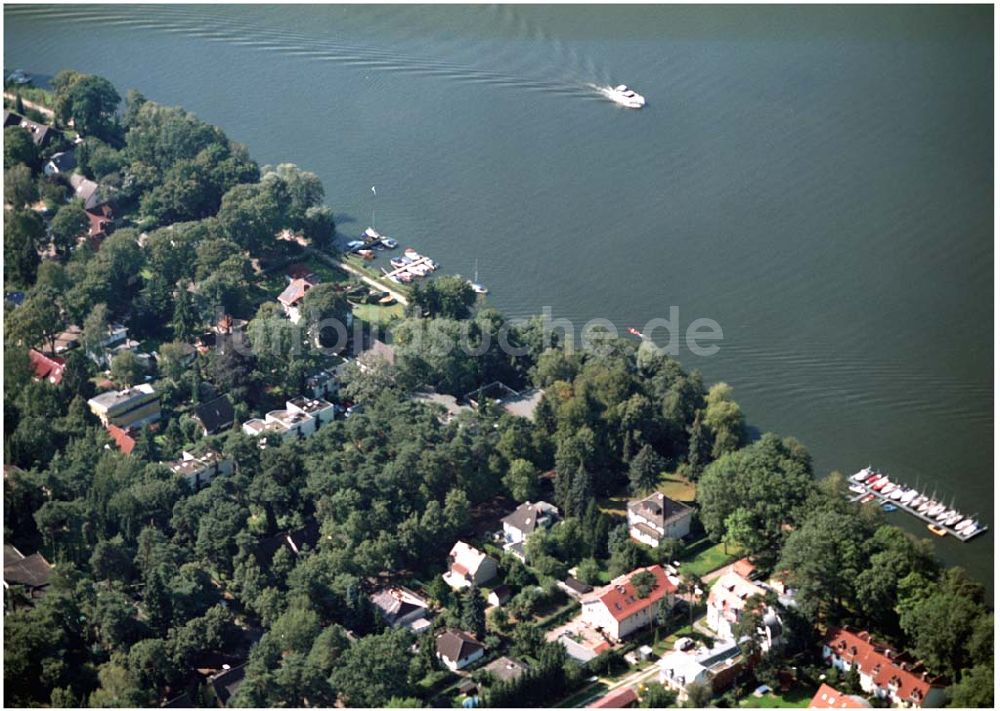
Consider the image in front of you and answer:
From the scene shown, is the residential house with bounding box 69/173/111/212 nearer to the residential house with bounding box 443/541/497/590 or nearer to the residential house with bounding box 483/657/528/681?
the residential house with bounding box 443/541/497/590

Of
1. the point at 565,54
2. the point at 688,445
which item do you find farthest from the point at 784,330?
the point at 565,54

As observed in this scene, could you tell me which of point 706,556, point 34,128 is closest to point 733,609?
point 706,556

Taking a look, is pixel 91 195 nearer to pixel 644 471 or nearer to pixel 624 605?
pixel 644 471

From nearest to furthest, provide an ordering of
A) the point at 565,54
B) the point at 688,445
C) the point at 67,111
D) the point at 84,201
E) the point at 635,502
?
the point at 635,502, the point at 688,445, the point at 84,201, the point at 67,111, the point at 565,54

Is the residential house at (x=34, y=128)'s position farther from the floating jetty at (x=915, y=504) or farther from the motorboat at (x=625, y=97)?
the floating jetty at (x=915, y=504)

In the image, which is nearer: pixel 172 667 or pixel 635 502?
pixel 172 667

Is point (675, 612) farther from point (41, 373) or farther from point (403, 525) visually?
point (41, 373)

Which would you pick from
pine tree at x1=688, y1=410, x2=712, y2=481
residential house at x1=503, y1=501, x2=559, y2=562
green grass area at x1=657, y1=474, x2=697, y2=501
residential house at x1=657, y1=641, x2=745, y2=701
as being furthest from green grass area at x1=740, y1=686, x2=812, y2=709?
pine tree at x1=688, y1=410, x2=712, y2=481
